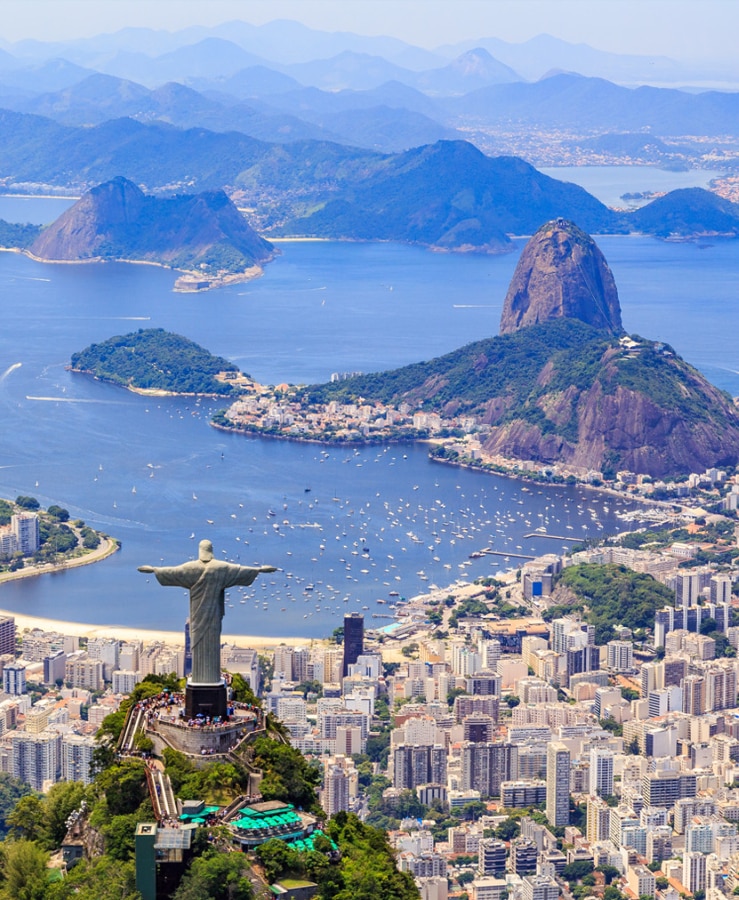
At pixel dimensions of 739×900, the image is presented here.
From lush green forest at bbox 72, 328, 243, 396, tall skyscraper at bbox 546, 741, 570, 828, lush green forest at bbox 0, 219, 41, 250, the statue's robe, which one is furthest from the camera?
lush green forest at bbox 0, 219, 41, 250

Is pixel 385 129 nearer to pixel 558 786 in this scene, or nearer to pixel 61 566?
pixel 61 566

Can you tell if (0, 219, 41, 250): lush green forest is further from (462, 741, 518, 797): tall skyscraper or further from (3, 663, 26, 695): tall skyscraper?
(462, 741, 518, 797): tall skyscraper

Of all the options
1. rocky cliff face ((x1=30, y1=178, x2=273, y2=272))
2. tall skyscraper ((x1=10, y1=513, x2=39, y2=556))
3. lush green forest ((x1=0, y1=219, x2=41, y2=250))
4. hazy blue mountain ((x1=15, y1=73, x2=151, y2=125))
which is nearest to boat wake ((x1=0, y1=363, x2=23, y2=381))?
tall skyscraper ((x1=10, y1=513, x2=39, y2=556))

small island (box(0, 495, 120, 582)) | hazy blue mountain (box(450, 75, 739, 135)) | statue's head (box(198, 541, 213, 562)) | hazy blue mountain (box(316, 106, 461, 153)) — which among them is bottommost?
small island (box(0, 495, 120, 582))

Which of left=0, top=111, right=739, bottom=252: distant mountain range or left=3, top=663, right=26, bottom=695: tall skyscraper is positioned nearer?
left=3, top=663, right=26, bottom=695: tall skyscraper

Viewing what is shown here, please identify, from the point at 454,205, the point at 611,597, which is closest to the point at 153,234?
the point at 454,205

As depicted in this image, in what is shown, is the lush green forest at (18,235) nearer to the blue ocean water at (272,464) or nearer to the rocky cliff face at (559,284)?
the blue ocean water at (272,464)
